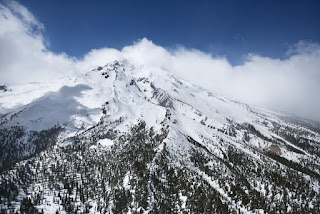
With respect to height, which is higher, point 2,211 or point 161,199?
point 161,199

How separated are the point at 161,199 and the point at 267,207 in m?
73.0

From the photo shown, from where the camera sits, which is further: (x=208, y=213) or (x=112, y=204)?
(x=112, y=204)

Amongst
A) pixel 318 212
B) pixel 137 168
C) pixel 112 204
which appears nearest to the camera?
pixel 318 212

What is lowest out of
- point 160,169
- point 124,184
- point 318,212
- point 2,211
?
point 2,211

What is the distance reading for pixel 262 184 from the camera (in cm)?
15875

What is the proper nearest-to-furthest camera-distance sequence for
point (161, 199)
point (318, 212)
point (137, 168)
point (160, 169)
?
point (318, 212) → point (161, 199) → point (160, 169) → point (137, 168)

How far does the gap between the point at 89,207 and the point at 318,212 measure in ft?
583

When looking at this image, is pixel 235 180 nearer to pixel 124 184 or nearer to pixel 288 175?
pixel 288 175

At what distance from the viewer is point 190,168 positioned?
18075cm

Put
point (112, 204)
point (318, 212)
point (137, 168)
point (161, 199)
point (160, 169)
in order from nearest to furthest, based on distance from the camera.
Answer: point (318, 212) < point (161, 199) < point (112, 204) < point (160, 169) < point (137, 168)

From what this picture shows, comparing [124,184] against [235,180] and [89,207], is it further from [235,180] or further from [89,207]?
[235,180]

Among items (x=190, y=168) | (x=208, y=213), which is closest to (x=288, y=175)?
(x=190, y=168)

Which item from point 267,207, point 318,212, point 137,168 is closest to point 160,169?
point 137,168

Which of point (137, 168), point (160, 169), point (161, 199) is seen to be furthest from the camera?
point (137, 168)
